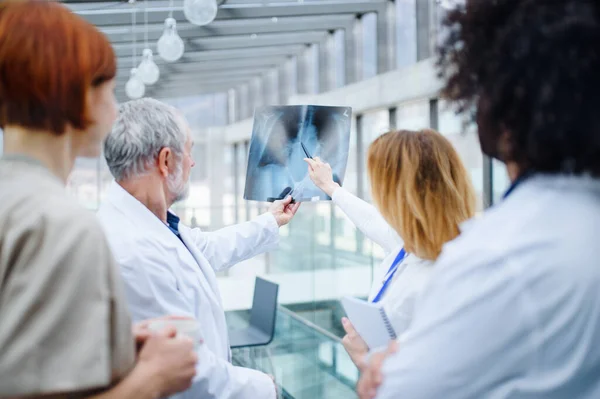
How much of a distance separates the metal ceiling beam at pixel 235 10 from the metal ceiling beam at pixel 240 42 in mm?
1829

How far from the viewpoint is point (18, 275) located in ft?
2.92

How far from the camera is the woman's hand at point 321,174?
2.31m

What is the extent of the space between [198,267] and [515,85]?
116 cm

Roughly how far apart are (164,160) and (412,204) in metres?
0.70

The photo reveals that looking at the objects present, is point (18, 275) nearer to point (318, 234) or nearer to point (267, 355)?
point (267, 355)

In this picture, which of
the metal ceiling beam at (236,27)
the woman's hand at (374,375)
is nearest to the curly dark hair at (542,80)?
the woman's hand at (374,375)

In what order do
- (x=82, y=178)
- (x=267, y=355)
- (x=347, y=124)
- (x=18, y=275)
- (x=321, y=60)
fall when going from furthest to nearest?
(x=82, y=178)
(x=321, y=60)
(x=267, y=355)
(x=347, y=124)
(x=18, y=275)

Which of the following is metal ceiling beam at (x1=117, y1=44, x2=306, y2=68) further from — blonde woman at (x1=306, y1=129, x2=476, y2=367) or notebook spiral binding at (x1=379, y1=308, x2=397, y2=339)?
notebook spiral binding at (x1=379, y1=308, x2=397, y2=339)

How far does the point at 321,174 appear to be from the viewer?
232 cm

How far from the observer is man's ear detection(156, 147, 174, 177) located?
1.75 metres

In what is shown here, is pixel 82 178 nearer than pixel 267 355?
No

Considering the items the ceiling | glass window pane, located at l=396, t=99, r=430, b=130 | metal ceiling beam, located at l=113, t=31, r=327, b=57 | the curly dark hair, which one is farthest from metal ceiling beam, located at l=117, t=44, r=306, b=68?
the curly dark hair

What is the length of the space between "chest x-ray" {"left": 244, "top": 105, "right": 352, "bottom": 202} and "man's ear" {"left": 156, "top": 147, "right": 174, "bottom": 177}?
1.53 feet

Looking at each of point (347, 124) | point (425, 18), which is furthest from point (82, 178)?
point (347, 124)
